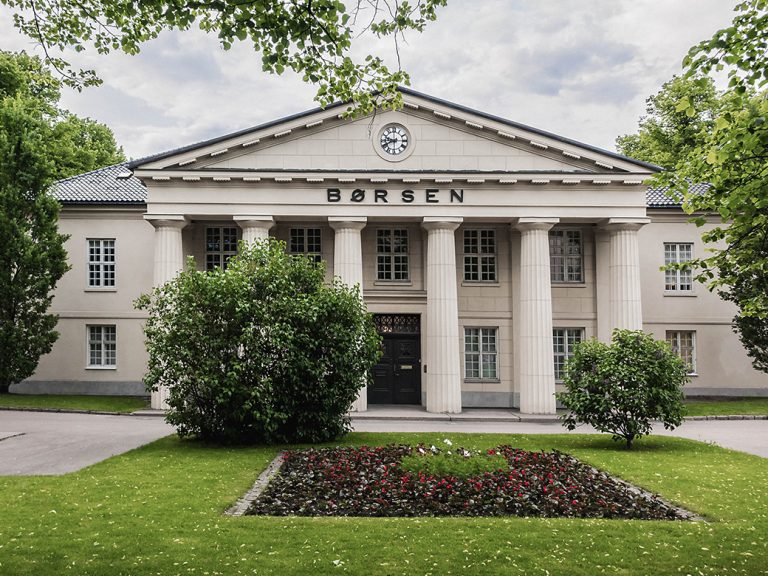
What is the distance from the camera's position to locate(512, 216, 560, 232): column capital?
24.9 m

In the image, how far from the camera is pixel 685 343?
2923cm

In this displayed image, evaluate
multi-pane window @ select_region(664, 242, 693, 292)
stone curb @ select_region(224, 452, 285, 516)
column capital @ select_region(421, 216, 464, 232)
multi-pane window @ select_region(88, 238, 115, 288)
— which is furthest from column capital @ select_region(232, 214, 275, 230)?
multi-pane window @ select_region(664, 242, 693, 292)

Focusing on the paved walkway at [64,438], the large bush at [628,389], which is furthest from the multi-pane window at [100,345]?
the large bush at [628,389]

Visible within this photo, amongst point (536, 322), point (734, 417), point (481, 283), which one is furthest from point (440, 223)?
point (734, 417)

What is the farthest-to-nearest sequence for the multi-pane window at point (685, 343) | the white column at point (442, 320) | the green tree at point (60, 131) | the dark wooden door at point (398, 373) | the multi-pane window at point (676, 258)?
the green tree at point (60, 131) < the multi-pane window at point (676, 258) < the multi-pane window at point (685, 343) < the dark wooden door at point (398, 373) < the white column at point (442, 320)

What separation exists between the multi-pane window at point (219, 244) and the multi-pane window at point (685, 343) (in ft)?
66.2

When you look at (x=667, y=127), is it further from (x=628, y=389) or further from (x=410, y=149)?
(x=628, y=389)

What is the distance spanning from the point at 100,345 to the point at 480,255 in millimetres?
17948

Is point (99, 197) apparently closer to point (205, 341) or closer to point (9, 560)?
point (205, 341)

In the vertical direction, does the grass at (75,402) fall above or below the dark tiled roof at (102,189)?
below

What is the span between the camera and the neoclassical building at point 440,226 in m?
24.7

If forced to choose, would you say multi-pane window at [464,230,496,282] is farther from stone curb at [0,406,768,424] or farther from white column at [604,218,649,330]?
stone curb at [0,406,768,424]

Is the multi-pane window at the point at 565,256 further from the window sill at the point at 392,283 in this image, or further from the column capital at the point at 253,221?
the column capital at the point at 253,221

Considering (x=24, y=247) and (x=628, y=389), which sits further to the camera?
(x=24, y=247)
